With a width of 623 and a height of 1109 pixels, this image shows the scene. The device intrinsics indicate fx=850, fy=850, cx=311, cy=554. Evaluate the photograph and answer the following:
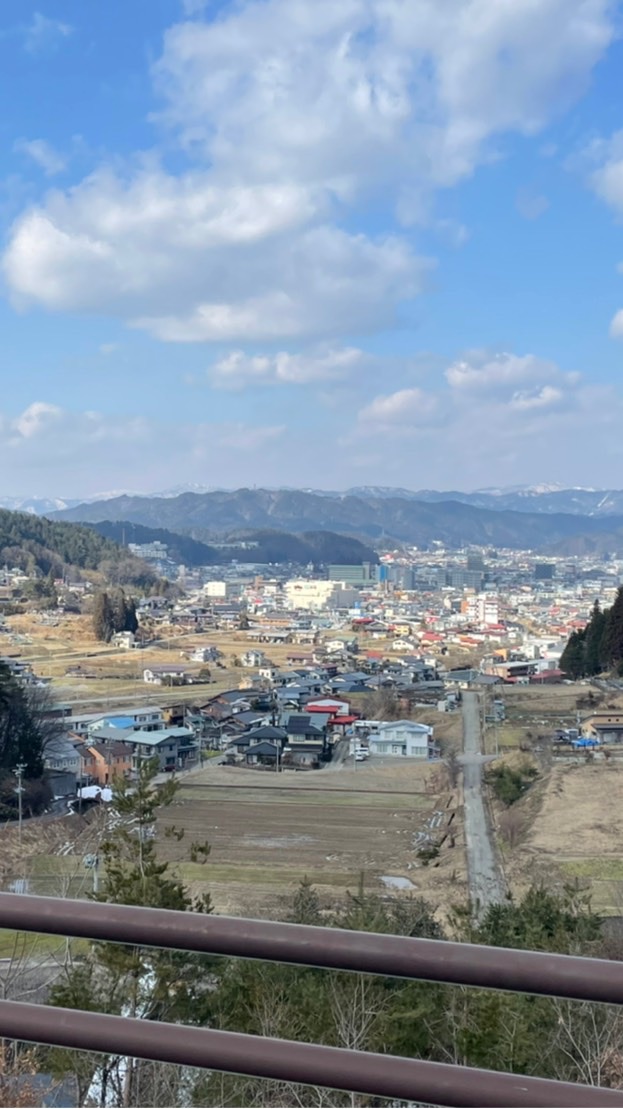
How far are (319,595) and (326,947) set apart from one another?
31.7 metres

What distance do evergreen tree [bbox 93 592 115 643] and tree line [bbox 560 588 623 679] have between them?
945 centimetres

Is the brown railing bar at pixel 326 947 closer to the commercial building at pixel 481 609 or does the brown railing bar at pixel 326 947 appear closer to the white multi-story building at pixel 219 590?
the commercial building at pixel 481 609

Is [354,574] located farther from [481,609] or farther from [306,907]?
[306,907]

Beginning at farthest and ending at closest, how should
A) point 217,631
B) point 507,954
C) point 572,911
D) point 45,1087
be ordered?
1. point 217,631
2. point 572,911
3. point 45,1087
4. point 507,954

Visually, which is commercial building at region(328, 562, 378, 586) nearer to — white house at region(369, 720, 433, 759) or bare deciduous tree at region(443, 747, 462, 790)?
white house at region(369, 720, 433, 759)

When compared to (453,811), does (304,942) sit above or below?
above

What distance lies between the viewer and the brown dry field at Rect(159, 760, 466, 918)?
4.70 meters

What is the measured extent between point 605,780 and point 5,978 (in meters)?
6.19

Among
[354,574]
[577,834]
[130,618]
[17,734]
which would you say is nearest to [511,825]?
[577,834]

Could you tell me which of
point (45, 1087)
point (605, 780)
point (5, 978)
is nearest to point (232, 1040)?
point (45, 1087)

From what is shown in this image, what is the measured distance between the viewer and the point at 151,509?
62.2 meters

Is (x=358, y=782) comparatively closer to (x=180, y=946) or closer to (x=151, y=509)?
(x=180, y=946)

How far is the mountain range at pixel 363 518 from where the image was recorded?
61.2 m

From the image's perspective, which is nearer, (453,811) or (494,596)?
(453,811)
